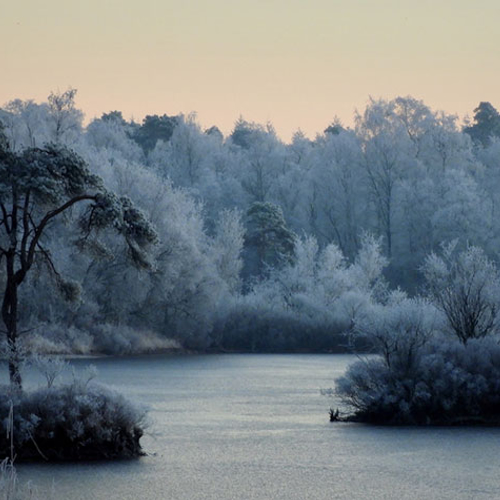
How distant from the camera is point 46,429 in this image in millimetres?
21797

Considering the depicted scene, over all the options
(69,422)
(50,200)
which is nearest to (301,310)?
(50,200)

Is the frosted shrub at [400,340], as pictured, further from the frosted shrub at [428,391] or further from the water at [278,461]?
the water at [278,461]

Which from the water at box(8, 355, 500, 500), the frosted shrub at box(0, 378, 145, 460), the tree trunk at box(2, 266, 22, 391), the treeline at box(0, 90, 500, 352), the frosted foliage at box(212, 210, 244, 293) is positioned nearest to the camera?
the water at box(8, 355, 500, 500)

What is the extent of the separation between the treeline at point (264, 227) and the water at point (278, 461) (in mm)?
21959

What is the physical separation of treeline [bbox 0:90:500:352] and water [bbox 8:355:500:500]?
21959mm

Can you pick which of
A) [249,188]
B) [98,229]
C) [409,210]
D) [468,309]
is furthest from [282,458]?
[249,188]

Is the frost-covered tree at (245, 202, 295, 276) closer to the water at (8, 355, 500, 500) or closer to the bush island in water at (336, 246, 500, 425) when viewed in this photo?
the water at (8, 355, 500, 500)

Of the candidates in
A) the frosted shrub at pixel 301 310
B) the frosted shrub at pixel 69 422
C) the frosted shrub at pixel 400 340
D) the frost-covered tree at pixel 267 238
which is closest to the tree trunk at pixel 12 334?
the frosted shrub at pixel 69 422

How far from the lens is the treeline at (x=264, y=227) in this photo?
65188 millimetres

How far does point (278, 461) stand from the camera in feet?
74.3

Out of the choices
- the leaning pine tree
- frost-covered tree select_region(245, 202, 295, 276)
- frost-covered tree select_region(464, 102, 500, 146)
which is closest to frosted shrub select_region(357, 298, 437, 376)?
the leaning pine tree

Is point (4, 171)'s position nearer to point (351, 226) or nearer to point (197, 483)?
point (197, 483)

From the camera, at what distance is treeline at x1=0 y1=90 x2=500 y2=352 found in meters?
65.2

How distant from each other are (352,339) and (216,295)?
848 centimetres
